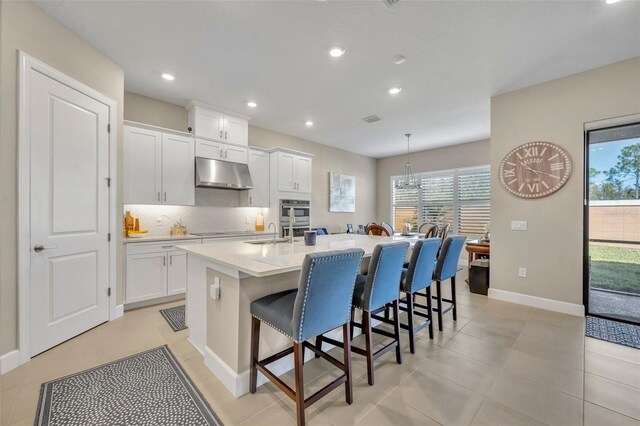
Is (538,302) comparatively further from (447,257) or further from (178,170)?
(178,170)

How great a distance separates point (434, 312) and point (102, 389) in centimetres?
321

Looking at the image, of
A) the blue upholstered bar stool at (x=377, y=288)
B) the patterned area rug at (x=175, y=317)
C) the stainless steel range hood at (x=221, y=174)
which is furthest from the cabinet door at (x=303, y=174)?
the blue upholstered bar stool at (x=377, y=288)

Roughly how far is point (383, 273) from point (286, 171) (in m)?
3.58

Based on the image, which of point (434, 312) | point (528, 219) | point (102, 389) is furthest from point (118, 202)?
point (528, 219)

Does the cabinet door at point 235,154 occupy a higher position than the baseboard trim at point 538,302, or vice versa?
the cabinet door at point 235,154

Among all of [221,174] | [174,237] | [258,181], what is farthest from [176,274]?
[258,181]

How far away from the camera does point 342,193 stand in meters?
6.95

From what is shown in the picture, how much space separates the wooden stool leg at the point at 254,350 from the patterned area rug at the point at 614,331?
10.7 ft

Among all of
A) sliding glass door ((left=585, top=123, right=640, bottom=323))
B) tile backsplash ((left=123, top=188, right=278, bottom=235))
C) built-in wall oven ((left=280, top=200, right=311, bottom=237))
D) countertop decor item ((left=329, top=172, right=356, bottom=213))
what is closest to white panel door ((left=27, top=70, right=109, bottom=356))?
tile backsplash ((left=123, top=188, right=278, bottom=235))

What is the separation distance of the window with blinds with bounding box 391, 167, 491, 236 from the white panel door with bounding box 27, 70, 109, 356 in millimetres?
6608

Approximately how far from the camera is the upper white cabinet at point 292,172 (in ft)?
16.4

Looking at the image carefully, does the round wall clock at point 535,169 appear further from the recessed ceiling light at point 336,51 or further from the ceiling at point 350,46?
the recessed ceiling light at point 336,51

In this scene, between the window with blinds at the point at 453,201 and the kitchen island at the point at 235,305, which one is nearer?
the kitchen island at the point at 235,305

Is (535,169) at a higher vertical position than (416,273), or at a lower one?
higher
